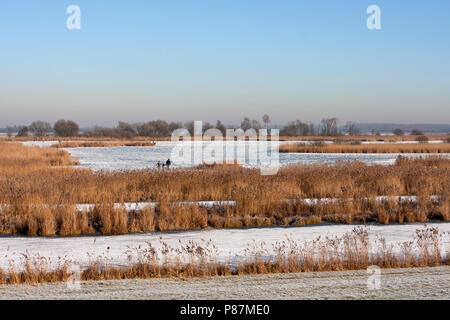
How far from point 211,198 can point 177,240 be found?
17.0 feet

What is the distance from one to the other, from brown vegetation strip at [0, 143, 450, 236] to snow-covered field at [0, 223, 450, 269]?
2.01ft

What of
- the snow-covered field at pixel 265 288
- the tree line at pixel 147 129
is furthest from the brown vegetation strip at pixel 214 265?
the tree line at pixel 147 129

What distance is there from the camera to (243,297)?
5.76 m

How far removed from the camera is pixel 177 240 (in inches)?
372

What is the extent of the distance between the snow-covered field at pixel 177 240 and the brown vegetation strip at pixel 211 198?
61 cm

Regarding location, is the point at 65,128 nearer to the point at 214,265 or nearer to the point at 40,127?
the point at 40,127

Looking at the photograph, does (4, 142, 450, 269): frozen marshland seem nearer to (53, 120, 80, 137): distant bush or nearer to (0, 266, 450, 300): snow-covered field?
(0, 266, 450, 300): snow-covered field

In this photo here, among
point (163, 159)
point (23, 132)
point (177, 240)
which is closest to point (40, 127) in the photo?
point (23, 132)

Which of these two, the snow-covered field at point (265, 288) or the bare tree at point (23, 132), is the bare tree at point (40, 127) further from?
the snow-covered field at point (265, 288)

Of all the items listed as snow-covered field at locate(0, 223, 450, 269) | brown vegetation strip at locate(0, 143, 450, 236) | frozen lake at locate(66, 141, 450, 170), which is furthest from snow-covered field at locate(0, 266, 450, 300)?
frozen lake at locate(66, 141, 450, 170)

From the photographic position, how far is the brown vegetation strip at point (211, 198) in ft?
35.4
